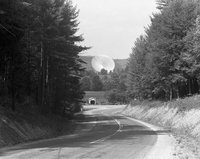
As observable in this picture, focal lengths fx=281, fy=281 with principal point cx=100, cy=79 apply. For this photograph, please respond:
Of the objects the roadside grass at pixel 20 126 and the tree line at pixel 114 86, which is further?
the tree line at pixel 114 86

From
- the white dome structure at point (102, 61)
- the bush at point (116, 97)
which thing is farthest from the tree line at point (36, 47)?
the white dome structure at point (102, 61)

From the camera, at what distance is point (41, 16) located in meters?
26.1

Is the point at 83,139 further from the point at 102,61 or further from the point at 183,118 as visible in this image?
the point at 102,61

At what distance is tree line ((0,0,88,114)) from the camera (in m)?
18.9

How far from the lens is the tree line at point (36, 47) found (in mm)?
18906

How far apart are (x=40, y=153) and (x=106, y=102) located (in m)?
123

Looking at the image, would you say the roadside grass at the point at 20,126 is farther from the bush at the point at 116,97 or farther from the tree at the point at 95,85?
the tree at the point at 95,85

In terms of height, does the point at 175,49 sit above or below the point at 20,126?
above

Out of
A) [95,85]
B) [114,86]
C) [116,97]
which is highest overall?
[95,85]

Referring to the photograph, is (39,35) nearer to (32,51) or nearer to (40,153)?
(32,51)

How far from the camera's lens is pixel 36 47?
2997cm

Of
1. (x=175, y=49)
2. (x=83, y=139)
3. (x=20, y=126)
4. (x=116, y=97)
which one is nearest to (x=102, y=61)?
(x=116, y=97)

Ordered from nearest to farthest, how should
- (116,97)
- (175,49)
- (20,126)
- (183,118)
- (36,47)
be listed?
(20,126)
(183,118)
(36,47)
(175,49)
(116,97)

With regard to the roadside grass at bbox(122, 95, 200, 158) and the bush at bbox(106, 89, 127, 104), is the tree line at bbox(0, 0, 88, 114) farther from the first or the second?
the bush at bbox(106, 89, 127, 104)
